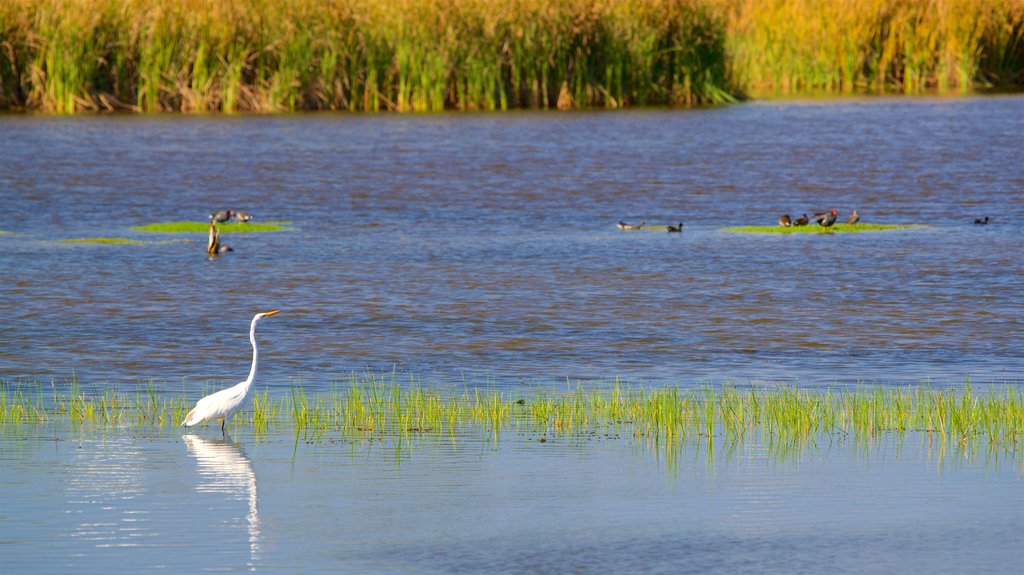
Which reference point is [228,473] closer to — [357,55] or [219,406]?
[219,406]

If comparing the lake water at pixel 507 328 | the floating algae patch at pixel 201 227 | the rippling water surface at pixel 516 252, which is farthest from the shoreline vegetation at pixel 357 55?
the floating algae patch at pixel 201 227

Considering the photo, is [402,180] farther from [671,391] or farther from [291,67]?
[671,391]

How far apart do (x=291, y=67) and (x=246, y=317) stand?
799 inches

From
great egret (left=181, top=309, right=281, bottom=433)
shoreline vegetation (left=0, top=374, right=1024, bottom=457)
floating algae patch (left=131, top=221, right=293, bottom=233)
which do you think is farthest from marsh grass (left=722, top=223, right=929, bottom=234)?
great egret (left=181, top=309, right=281, bottom=433)

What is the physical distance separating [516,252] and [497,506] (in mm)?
10820

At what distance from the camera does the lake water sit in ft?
23.7

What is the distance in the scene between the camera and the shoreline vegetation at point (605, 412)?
930cm

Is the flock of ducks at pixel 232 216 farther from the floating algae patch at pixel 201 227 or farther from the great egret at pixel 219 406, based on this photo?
the great egret at pixel 219 406

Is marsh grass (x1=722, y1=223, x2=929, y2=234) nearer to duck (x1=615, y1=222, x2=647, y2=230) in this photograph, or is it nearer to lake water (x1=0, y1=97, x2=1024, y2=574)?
lake water (x1=0, y1=97, x2=1024, y2=574)

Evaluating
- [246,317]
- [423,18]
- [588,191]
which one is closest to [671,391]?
[246,317]

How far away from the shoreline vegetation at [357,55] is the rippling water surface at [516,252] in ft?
3.14

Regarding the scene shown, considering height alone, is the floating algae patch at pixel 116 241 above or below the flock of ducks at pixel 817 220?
below

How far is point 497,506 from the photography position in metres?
7.71

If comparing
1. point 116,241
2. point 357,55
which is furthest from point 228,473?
point 357,55
